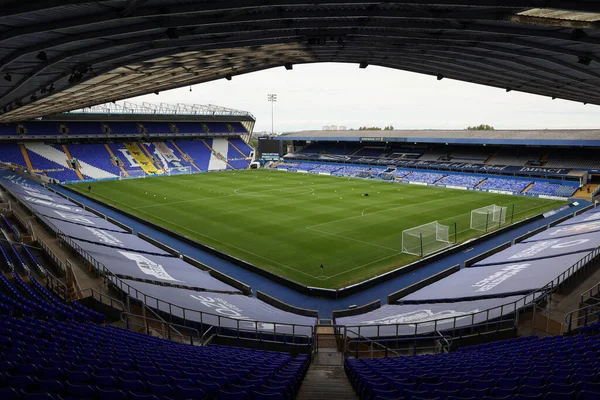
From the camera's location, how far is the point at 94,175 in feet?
194

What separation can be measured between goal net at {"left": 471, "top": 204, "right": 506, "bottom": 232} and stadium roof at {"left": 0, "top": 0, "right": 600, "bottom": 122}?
543 inches

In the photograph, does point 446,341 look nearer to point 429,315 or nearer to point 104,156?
point 429,315

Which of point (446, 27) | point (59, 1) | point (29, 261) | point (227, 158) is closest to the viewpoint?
point (59, 1)

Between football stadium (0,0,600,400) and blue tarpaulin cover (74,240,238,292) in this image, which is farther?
blue tarpaulin cover (74,240,238,292)

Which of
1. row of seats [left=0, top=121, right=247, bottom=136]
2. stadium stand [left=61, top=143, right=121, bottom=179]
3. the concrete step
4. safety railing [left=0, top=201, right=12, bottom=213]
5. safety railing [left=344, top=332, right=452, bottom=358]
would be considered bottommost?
safety railing [left=344, top=332, right=452, bottom=358]

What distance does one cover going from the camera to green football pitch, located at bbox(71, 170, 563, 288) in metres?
23.3

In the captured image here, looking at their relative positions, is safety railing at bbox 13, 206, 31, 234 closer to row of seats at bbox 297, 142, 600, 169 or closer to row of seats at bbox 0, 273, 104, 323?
row of seats at bbox 0, 273, 104, 323

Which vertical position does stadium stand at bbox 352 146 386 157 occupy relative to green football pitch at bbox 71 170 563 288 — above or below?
above

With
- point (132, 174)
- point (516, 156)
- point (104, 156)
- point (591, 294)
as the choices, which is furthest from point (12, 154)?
point (516, 156)

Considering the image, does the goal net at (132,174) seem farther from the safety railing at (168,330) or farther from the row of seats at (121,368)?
the row of seats at (121,368)

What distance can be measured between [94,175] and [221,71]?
159 ft

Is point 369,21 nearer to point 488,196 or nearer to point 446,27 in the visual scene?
point 446,27

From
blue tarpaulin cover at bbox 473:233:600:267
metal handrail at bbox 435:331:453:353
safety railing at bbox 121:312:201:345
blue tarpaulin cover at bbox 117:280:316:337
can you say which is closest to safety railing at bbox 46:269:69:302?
blue tarpaulin cover at bbox 117:280:316:337

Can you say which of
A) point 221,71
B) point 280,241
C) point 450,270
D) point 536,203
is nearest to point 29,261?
point 221,71
